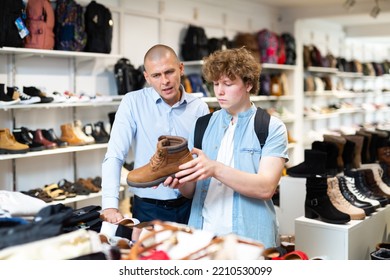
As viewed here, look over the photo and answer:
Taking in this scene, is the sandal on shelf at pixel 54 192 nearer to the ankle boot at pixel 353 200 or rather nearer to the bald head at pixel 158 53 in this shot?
the bald head at pixel 158 53

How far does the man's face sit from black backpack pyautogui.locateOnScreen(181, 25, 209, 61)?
11.7 feet

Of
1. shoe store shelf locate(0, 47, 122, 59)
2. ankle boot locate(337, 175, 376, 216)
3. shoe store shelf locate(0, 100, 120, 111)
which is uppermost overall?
shoe store shelf locate(0, 47, 122, 59)

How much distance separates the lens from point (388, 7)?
7137mm

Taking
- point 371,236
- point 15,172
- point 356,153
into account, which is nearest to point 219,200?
point 371,236

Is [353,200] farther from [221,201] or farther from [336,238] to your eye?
[221,201]

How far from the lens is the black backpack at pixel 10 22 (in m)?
3.82

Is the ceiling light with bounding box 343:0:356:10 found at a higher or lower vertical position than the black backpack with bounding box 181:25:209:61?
higher

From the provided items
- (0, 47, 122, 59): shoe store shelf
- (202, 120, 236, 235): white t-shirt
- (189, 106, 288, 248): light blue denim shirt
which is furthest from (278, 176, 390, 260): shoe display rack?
(0, 47, 122, 59): shoe store shelf

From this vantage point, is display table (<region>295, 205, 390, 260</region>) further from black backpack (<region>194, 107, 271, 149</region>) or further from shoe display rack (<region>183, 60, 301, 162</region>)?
shoe display rack (<region>183, 60, 301, 162</region>)

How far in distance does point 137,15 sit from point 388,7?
3.98m

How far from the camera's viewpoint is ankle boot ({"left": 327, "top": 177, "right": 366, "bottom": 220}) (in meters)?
2.75

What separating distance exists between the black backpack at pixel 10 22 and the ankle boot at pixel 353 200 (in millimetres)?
2741

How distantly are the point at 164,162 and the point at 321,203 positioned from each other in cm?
125

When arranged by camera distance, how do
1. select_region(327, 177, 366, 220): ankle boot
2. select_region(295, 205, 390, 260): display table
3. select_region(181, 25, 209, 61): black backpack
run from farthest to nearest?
select_region(181, 25, 209, 61): black backpack < select_region(327, 177, 366, 220): ankle boot < select_region(295, 205, 390, 260): display table
